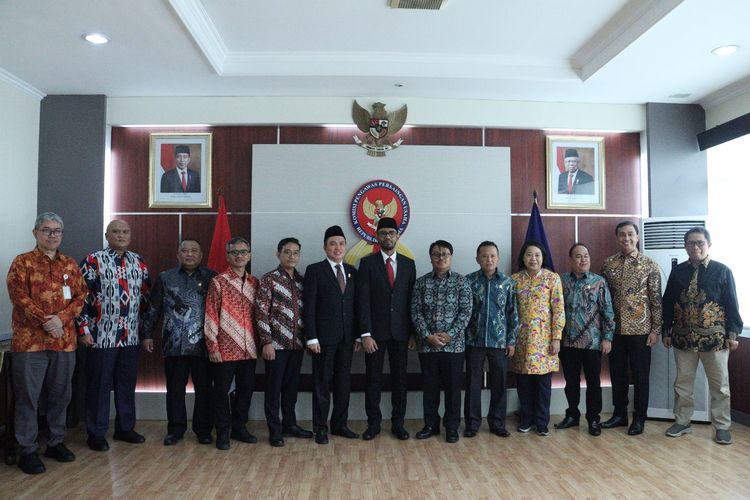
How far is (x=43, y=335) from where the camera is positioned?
3.68 m

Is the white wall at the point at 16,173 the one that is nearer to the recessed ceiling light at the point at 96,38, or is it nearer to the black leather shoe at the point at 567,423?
the recessed ceiling light at the point at 96,38

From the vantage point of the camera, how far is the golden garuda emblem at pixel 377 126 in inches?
205

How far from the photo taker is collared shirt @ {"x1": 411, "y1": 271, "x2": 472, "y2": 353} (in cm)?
425

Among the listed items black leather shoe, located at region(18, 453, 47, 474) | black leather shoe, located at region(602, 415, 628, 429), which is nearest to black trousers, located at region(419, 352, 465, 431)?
black leather shoe, located at region(602, 415, 628, 429)

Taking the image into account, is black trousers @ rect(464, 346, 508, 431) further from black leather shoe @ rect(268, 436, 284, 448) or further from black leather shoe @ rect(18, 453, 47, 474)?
black leather shoe @ rect(18, 453, 47, 474)

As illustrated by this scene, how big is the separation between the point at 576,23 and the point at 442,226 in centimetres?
204

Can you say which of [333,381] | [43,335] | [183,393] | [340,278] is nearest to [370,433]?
[333,381]

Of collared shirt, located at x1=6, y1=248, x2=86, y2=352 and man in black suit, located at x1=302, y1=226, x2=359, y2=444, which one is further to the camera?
man in black suit, located at x1=302, y1=226, x2=359, y2=444

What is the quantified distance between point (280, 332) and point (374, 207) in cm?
159

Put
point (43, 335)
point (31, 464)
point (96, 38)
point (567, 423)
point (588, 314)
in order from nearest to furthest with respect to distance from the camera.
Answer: point (31, 464) → point (43, 335) → point (96, 38) → point (588, 314) → point (567, 423)

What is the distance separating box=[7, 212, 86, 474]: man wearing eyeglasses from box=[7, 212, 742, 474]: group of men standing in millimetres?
165

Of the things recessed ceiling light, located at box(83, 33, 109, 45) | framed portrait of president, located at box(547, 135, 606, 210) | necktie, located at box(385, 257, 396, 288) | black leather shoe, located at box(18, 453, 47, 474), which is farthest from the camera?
framed portrait of president, located at box(547, 135, 606, 210)

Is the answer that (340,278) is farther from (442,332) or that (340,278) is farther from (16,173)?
(16,173)

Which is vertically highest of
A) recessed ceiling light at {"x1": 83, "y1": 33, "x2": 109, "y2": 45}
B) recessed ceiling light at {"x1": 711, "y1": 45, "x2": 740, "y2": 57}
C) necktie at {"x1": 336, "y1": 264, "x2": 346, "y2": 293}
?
recessed ceiling light at {"x1": 711, "y1": 45, "x2": 740, "y2": 57}
